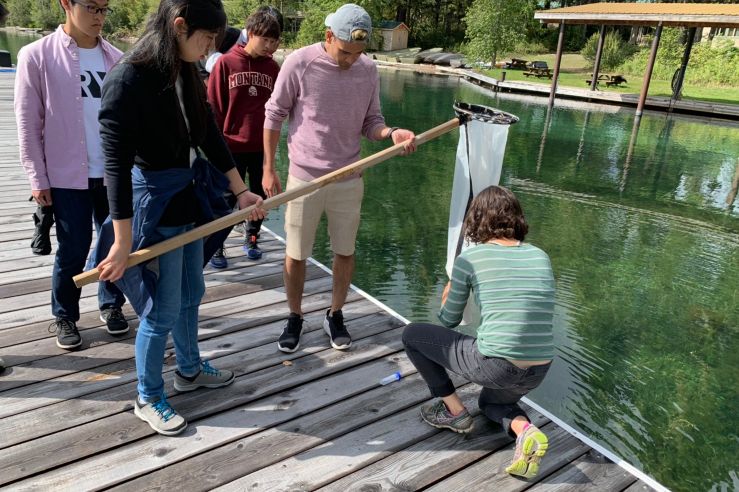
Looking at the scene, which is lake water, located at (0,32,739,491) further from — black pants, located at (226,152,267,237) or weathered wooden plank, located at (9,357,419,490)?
weathered wooden plank, located at (9,357,419,490)

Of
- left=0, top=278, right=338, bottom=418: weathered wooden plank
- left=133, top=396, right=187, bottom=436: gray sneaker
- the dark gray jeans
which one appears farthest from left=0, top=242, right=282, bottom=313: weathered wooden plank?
the dark gray jeans

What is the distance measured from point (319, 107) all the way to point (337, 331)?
1234 millimetres

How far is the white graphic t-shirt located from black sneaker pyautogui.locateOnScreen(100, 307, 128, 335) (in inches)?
30.8

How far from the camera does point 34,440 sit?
2.16 m

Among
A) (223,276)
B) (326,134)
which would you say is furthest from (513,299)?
(223,276)

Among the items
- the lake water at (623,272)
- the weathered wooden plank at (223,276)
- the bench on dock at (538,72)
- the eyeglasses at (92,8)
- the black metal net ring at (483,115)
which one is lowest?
the lake water at (623,272)

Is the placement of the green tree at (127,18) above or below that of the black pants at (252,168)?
above

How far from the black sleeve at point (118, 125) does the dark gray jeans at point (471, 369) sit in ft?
4.38

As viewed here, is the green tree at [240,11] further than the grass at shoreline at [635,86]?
Yes

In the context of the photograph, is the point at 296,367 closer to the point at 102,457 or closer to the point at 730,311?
the point at 102,457

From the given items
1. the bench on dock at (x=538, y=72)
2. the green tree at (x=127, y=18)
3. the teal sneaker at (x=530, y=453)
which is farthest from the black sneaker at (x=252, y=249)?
the green tree at (x=127, y=18)

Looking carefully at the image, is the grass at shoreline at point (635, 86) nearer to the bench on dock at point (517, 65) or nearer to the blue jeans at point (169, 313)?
the bench on dock at point (517, 65)

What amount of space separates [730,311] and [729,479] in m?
2.79

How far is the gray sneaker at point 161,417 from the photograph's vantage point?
2.23m
